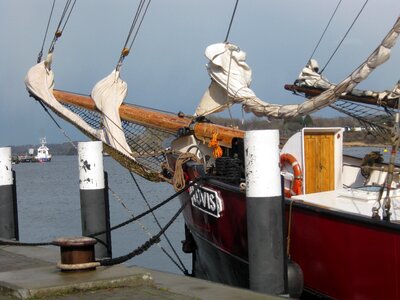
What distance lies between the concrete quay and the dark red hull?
1.49 m

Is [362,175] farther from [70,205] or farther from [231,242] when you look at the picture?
[70,205]

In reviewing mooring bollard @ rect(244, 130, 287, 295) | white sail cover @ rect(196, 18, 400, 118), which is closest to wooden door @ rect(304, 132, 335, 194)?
white sail cover @ rect(196, 18, 400, 118)

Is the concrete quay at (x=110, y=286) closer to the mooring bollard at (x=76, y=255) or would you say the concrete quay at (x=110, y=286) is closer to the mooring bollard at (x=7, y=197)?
the mooring bollard at (x=76, y=255)

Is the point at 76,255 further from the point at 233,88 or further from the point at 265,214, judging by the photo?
the point at 233,88

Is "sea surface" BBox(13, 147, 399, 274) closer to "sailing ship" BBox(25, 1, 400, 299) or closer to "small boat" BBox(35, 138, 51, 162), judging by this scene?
"sailing ship" BBox(25, 1, 400, 299)

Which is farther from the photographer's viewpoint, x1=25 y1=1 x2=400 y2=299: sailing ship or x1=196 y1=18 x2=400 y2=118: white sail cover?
x1=196 y1=18 x2=400 y2=118: white sail cover

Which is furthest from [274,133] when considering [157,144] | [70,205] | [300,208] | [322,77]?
[70,205]

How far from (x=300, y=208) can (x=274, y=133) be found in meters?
1.42

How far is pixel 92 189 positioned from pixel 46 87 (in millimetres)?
5453

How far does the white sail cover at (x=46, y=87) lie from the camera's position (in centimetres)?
1244

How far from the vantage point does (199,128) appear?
10.7 meters

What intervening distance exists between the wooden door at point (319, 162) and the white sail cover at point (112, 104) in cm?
351

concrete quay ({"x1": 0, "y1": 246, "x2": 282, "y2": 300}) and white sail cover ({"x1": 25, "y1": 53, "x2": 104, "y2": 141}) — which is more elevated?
white sail cover ({"x1": 25, "y1": 53, "x2": 104, "y2": 141})

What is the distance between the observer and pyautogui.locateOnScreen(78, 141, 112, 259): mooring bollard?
7867 mm
